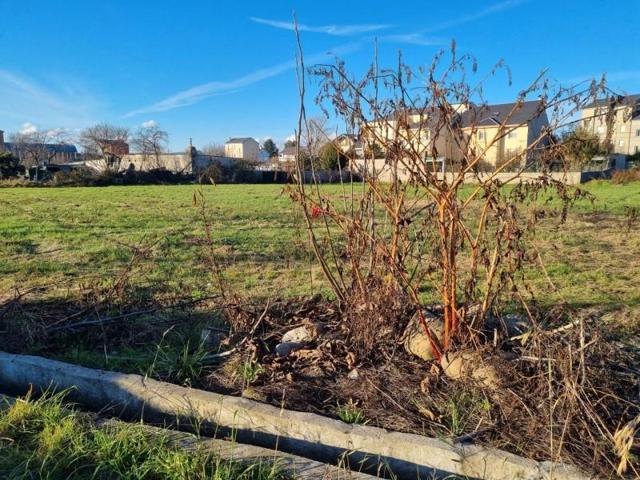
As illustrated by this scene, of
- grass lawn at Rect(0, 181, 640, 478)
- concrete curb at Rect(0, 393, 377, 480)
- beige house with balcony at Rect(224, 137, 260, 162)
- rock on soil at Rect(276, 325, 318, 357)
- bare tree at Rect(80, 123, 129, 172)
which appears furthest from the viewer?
beige house with balcony at Rect(224, 137, 260, 162)

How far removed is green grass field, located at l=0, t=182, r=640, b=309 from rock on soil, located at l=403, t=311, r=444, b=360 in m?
0.72

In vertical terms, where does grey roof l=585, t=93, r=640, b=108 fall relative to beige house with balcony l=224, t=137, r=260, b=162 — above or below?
below

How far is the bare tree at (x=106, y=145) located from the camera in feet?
113

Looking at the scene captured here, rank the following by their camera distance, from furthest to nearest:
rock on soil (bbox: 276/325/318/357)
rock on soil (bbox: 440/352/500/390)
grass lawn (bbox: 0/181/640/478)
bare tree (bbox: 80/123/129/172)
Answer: bare tree (bbox: 80/123/129/172) < rock on soil (bbox: 276/325/318/357) < grass lawn (bbox: 0/181/640/478) < rock on soil (bbox: 440/352/500/390)

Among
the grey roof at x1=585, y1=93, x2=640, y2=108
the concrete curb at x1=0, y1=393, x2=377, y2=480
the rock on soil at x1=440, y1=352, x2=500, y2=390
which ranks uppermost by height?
the grey roof at x1=585, y1=93, x2=640, y2=108

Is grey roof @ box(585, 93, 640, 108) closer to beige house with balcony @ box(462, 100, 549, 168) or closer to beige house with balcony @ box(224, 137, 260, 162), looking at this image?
beige house with balcony @ box(462, 100, 549, 168)

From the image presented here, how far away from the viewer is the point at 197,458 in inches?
77.3

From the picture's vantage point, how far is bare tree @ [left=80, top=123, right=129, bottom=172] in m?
34.6

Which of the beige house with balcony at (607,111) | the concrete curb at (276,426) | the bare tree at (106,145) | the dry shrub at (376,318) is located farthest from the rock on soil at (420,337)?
the bare tree at (106,145)

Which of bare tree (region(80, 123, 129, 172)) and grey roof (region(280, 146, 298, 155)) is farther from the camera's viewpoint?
bare tree (region(80, 123, 129, 172))

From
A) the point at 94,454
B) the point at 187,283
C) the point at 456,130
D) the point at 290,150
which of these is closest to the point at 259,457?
the point at 94,454

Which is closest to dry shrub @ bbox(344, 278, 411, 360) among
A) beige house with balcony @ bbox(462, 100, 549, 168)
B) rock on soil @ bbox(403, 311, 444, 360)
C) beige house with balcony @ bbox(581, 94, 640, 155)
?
rock on soil @ bbox(403, 311, 444, 360)

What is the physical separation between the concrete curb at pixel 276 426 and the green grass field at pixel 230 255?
3.55 feet

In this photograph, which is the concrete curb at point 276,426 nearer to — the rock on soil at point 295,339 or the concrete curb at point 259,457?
the concrete curb at point 259,457
